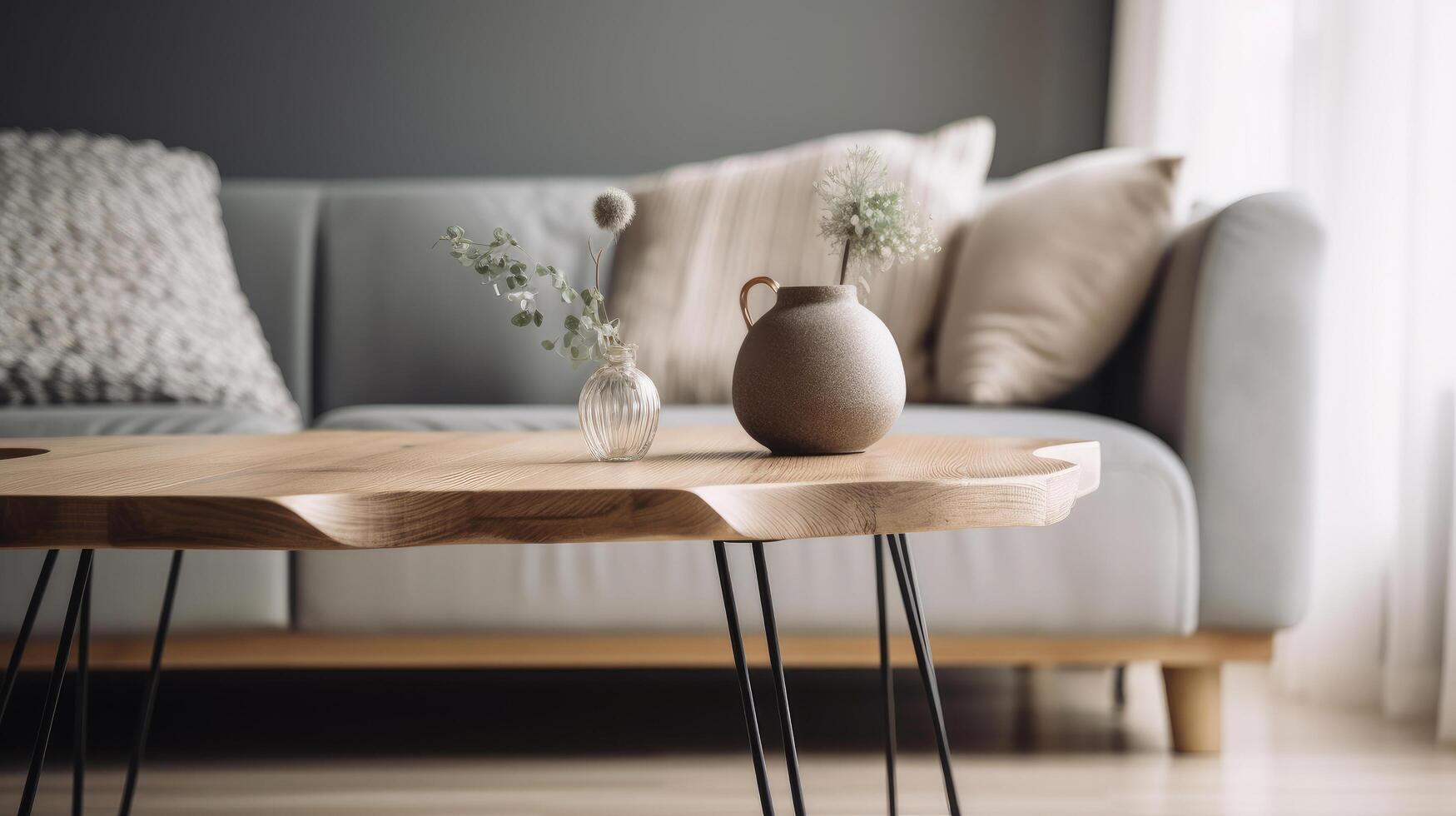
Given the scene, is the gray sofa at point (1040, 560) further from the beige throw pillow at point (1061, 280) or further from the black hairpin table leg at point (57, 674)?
the black hairpin table leg at point (57, 674)

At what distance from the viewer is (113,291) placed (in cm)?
176

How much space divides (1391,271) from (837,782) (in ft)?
3.68

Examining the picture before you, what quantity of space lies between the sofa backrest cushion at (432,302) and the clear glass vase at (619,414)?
1135 mm

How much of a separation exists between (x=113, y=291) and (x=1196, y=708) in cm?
167

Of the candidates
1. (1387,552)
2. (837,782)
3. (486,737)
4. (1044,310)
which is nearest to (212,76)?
(486,737)

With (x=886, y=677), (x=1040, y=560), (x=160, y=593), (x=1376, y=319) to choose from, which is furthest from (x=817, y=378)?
(x=1376, y=319)

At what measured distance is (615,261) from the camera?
2.09m

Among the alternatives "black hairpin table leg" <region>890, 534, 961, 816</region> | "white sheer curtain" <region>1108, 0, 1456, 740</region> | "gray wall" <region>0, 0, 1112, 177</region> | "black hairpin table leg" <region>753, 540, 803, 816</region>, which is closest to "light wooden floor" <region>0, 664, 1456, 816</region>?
"white sheer curtain" <region>1108, 0, 1456, 740</region>

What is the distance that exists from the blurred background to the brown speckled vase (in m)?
0.61

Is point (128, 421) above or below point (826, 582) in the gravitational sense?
above

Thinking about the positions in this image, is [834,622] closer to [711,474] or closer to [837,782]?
[837,782]

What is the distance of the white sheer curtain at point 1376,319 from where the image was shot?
1.62 meters

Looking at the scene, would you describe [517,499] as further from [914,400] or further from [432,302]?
[432,302]

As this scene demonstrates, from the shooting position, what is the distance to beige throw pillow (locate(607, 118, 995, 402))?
187cm
